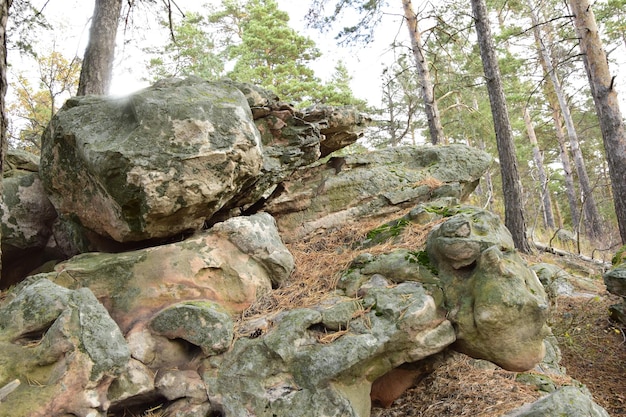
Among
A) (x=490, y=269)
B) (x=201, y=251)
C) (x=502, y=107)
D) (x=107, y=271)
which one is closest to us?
(x=490, y=269)

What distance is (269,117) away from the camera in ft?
19.8

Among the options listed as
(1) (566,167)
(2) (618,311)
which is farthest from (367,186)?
(1) (566,167)

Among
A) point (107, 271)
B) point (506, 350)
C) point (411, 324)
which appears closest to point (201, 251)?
point (107, 271)

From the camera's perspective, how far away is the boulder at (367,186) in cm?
633

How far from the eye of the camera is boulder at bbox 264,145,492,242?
633cm

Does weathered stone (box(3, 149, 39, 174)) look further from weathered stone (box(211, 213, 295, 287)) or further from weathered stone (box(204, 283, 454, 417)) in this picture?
weathered stone (box(204, 283, 454, 417))

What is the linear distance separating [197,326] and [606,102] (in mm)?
8745

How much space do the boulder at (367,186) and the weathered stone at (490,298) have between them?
2768 millimetres

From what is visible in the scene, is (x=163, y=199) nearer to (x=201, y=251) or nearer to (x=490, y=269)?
(x=201, y=251)

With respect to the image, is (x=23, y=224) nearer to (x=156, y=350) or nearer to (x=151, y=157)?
(x=151, y=157)

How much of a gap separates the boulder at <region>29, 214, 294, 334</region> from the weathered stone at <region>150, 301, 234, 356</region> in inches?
2.5

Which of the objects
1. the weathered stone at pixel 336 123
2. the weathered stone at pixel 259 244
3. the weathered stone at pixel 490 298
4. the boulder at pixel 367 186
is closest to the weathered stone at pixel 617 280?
the boulder at pixel 367 186

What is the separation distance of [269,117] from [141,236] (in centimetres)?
275

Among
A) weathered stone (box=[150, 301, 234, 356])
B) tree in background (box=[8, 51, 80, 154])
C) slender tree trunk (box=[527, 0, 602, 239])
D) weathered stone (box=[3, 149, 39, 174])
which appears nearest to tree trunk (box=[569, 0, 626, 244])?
slender tree trunk (box=[527, 0, 602, 239])
